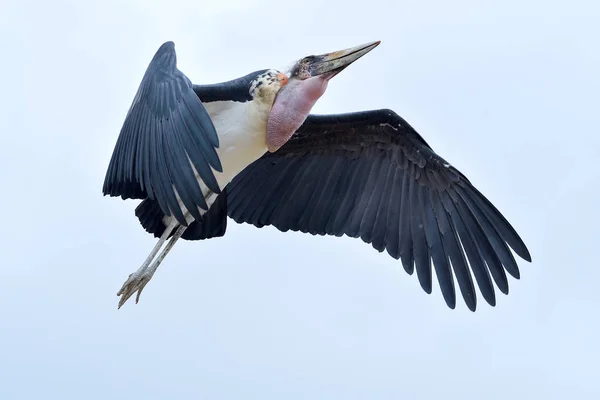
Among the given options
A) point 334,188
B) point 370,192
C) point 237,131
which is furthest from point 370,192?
point 237,131

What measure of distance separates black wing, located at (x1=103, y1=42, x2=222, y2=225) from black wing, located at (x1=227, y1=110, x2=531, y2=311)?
9.65ft

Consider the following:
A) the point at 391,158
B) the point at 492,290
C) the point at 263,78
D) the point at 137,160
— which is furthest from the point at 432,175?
the point at 137,160

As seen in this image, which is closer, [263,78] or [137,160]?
[137,160]

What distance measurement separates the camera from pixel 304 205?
16.7 metres

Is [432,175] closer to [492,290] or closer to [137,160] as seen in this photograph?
[492,290]

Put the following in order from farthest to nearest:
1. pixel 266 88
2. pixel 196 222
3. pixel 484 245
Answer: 1. pixel 484 245
2. pixel 196 222
3. pixel 266 88

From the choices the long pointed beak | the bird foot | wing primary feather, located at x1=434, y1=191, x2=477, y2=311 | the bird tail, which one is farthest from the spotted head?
wing primary feather, located at x1=434, y1=191, x2=477, y2=311

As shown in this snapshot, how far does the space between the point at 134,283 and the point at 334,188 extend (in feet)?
9.41

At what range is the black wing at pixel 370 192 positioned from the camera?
53.5 feet

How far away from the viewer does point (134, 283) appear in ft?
49.4

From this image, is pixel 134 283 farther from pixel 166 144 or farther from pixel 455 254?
pixel 455 254

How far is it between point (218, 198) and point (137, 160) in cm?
309

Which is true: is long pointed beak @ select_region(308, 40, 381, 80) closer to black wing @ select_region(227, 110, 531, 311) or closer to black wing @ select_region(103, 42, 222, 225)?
black wing @ select_region(227, 110, 531, 311)

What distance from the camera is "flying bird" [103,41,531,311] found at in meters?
15.0
